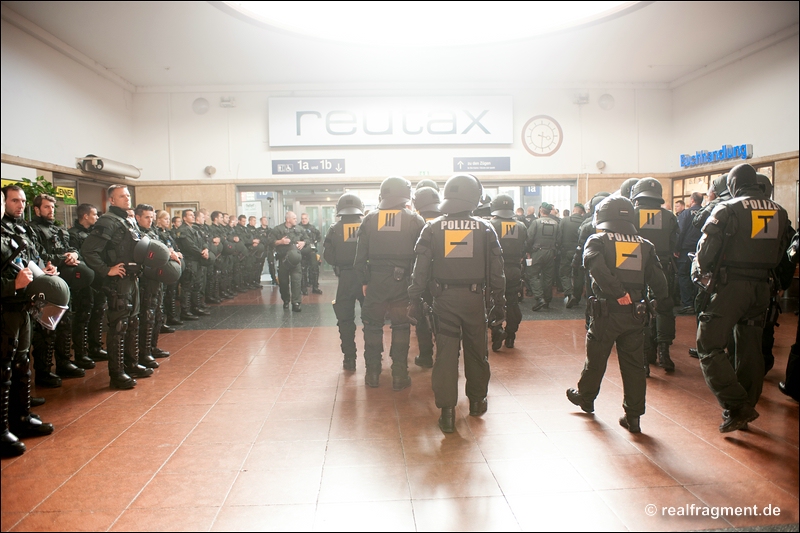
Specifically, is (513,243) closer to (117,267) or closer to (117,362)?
(117,267)

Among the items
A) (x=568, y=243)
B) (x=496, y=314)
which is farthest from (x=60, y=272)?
(x=568, y=243)

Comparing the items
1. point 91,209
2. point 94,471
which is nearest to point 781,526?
point 94,471

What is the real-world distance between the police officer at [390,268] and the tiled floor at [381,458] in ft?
1.05

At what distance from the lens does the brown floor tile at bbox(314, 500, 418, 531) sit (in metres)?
2.31

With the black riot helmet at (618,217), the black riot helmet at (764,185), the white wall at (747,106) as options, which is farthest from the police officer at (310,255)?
the white wall at (747,106)

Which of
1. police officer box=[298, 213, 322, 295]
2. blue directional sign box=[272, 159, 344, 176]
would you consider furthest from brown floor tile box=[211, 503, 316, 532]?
blue directional sign box=[272, 159, 344, 176]

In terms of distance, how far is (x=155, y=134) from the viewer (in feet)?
42.3

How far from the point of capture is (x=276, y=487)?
2699mm

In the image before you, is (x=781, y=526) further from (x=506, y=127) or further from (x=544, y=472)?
(x=506, y=127)

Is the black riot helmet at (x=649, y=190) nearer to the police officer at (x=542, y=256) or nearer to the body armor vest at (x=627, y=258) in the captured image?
the body armor vest at (x=627, y=258)

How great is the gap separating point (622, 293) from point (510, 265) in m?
2.63

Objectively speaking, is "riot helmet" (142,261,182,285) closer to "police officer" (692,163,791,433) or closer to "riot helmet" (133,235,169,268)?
"riot helmet" (133,235,169,268)

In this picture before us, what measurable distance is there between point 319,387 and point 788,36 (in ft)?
38.2

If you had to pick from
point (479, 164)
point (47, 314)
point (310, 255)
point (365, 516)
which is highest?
point (479, 164)
